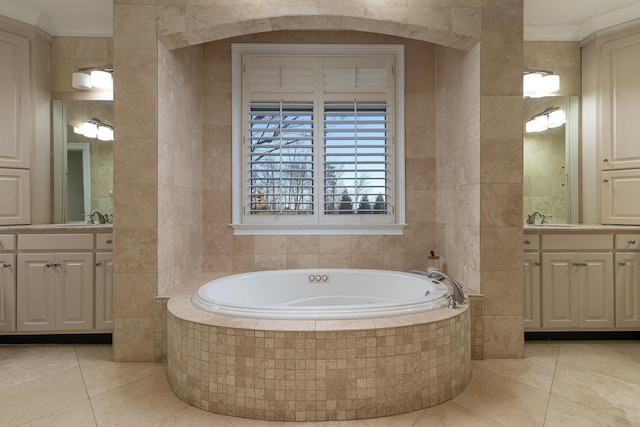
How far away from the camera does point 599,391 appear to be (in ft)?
6.38

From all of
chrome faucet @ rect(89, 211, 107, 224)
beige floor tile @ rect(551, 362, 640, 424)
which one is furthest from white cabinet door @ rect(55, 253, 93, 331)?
Result: beige floor tile @ rect(551, 362, 640, 424)

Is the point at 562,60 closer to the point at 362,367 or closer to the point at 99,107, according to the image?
the point at 362,367

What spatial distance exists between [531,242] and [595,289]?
59cm

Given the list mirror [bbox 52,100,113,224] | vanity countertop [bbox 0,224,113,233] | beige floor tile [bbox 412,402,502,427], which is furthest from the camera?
mirror [bbox 52,100,113,224]

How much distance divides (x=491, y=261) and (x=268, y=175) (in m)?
1.78

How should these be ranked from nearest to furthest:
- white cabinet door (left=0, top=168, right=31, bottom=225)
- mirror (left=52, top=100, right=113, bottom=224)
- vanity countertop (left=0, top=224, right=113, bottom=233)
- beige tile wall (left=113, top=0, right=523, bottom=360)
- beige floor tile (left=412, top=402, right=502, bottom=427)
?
1. beige floor tile (left=412, top=402, right=502, bottom=427)
2. beige tile wall (left=113, top=0, right=523, bottom=360)
3. vanity countertop (left=0, top=224, right=113, bottom=233)
4. white cabinet door (left=0, top=168, right=31, bottom=225)
5. mirror (left=52, top=100, right=113, bottom=224)

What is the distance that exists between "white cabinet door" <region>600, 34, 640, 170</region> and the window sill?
1774 mm

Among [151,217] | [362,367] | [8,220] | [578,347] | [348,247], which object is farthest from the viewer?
[348,247]

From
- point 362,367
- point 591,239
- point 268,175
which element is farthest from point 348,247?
point 591,239

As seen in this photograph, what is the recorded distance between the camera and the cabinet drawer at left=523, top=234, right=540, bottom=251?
2.60 meters

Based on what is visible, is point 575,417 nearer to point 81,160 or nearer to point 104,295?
point 104,295

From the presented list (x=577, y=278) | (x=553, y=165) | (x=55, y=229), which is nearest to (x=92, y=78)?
(x=55, y=229)

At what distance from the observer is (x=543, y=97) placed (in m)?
3.06

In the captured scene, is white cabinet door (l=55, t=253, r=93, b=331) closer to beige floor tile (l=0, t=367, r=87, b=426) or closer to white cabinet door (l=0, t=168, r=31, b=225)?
beige floor tile (l=0, t=367, r=87, b=426)
